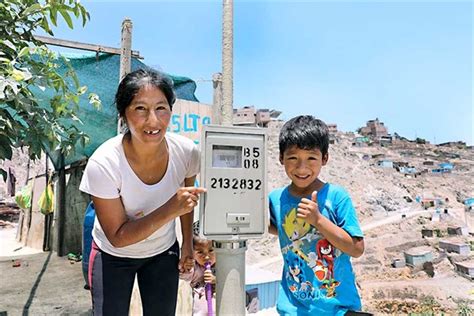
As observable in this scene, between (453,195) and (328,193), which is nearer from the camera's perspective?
(328,193)

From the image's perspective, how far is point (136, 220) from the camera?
1.14 meters

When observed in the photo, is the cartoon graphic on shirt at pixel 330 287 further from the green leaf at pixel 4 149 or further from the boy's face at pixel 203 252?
the green leaf at pixel 4 149

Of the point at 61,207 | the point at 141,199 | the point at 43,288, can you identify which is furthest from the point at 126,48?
the point at 61,207

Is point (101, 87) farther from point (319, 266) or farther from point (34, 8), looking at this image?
point (319, 266)

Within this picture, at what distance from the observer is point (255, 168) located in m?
1.09

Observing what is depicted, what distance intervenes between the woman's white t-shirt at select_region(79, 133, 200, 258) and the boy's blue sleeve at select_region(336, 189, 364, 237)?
1.61 ft

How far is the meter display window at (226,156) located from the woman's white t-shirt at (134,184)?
277 mm

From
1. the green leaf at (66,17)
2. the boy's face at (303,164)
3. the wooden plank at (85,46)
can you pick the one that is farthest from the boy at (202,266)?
the wooden plank at (85,46)

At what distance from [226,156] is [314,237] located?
437mm

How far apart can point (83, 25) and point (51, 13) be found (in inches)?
5.1

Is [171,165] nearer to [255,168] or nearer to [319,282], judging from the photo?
[255,168]

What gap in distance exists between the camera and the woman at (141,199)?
3.68 feet

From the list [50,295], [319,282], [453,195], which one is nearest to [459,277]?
[50,295]

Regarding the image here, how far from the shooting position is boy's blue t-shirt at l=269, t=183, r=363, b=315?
121cm
